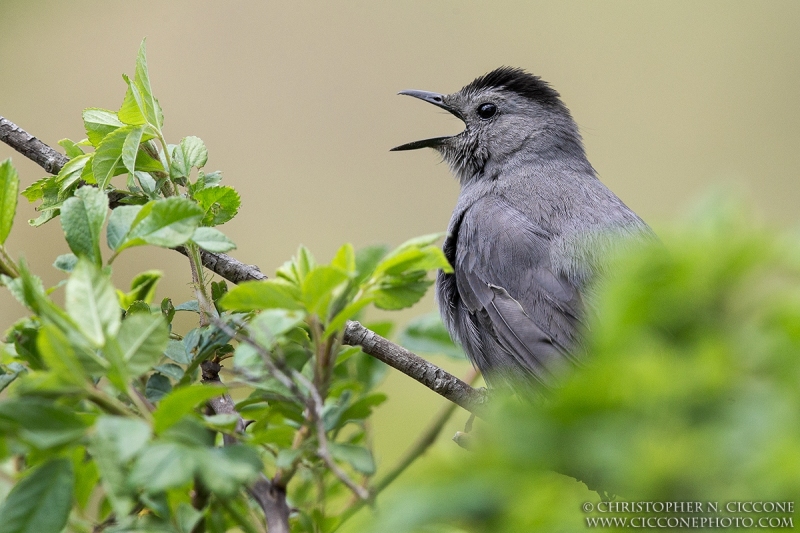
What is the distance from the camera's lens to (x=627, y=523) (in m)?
0.54

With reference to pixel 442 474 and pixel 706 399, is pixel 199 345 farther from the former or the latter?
pixel 706 399

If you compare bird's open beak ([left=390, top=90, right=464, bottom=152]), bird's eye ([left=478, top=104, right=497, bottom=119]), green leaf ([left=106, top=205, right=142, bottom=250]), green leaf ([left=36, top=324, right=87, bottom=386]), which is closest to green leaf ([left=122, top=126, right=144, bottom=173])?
green leaf ([left=106, top=205, right=142, bottom=250])

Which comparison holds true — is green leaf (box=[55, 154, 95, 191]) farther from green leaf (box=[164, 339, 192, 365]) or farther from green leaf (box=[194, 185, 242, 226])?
green leaf (box=[164, 339, 192, 365])

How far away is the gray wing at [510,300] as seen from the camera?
2451mm

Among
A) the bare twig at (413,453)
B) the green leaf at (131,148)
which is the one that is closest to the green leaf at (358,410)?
the bare twig at (413,453)

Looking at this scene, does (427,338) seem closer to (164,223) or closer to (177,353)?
(177,353)

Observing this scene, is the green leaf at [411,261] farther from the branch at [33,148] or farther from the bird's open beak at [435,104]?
the bird's open beak at [435,104]

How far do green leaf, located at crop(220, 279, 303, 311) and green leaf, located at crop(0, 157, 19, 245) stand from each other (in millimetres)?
372

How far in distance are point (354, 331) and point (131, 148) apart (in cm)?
56

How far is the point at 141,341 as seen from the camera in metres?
0.81

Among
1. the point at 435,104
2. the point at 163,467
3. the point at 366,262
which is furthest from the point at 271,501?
the point at 435,104

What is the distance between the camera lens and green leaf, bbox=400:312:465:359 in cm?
180

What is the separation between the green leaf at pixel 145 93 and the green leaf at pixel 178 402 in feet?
2.46

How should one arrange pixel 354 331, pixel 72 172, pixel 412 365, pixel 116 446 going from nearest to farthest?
pixel 116 446 → pixel 72 172 → pixel 354 331 → pixel 412 365
